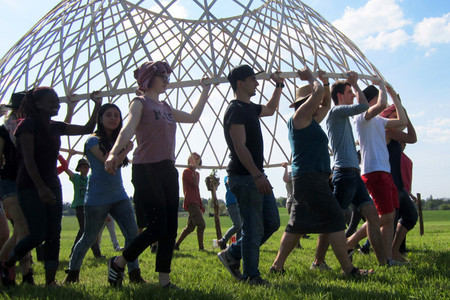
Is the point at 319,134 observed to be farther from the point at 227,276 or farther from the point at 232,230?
the point at 232,230

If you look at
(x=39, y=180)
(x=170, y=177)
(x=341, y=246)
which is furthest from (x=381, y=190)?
(x=39, y=180)

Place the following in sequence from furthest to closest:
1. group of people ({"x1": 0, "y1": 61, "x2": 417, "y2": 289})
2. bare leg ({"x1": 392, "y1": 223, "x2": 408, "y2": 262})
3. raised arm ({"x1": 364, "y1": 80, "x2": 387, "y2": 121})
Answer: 1. bare leg ({"x1": 392, "y1": 223, "x2": 408, "y2": 262})
2. raised arm ({"x1": 364, "y1": 80, "x2": 387, "y2": 121})
3. group of people ({"x1": 0, "y1": 61, "x2": 417, "y2": 289})

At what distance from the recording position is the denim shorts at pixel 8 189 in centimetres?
474

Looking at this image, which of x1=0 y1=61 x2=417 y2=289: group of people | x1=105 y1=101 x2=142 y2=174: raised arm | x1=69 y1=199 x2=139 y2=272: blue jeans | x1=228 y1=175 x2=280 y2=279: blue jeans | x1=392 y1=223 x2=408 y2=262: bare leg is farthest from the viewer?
x1=392 y1=223 x2=408 y2=262: bare leg

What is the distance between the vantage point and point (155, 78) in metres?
4.16

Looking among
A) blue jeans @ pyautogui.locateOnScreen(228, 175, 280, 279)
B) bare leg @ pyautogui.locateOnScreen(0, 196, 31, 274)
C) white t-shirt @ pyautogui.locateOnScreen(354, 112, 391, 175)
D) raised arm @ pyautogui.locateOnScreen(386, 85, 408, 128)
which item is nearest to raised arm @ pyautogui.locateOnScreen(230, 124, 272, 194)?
blue jeans @ pyautogui.locateOnScreen(228, 175, 280, 279)

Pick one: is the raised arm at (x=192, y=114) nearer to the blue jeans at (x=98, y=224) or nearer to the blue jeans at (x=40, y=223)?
the blue jeans at (x=98, y=224)

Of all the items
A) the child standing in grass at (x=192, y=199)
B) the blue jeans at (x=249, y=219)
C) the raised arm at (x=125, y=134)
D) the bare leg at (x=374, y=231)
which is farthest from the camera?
the child standing in grass at (x=192, y=199)

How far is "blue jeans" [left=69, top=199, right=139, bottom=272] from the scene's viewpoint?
15.0 ft

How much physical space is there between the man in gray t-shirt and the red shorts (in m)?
0.22

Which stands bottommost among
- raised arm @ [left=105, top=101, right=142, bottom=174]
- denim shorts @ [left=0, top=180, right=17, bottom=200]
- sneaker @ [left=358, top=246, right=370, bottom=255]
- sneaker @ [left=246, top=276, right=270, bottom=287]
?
sneaker @ [left=358, top=246, right=370, bottom=255]

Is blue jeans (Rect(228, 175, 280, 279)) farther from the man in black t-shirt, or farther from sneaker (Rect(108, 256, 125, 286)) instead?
sneaker (Rect(108, 256, 125, 286))

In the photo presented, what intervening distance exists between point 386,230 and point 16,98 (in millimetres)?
4523

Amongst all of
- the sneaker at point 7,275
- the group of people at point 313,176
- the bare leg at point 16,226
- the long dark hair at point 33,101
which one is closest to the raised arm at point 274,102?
the group of people at point 313,176
